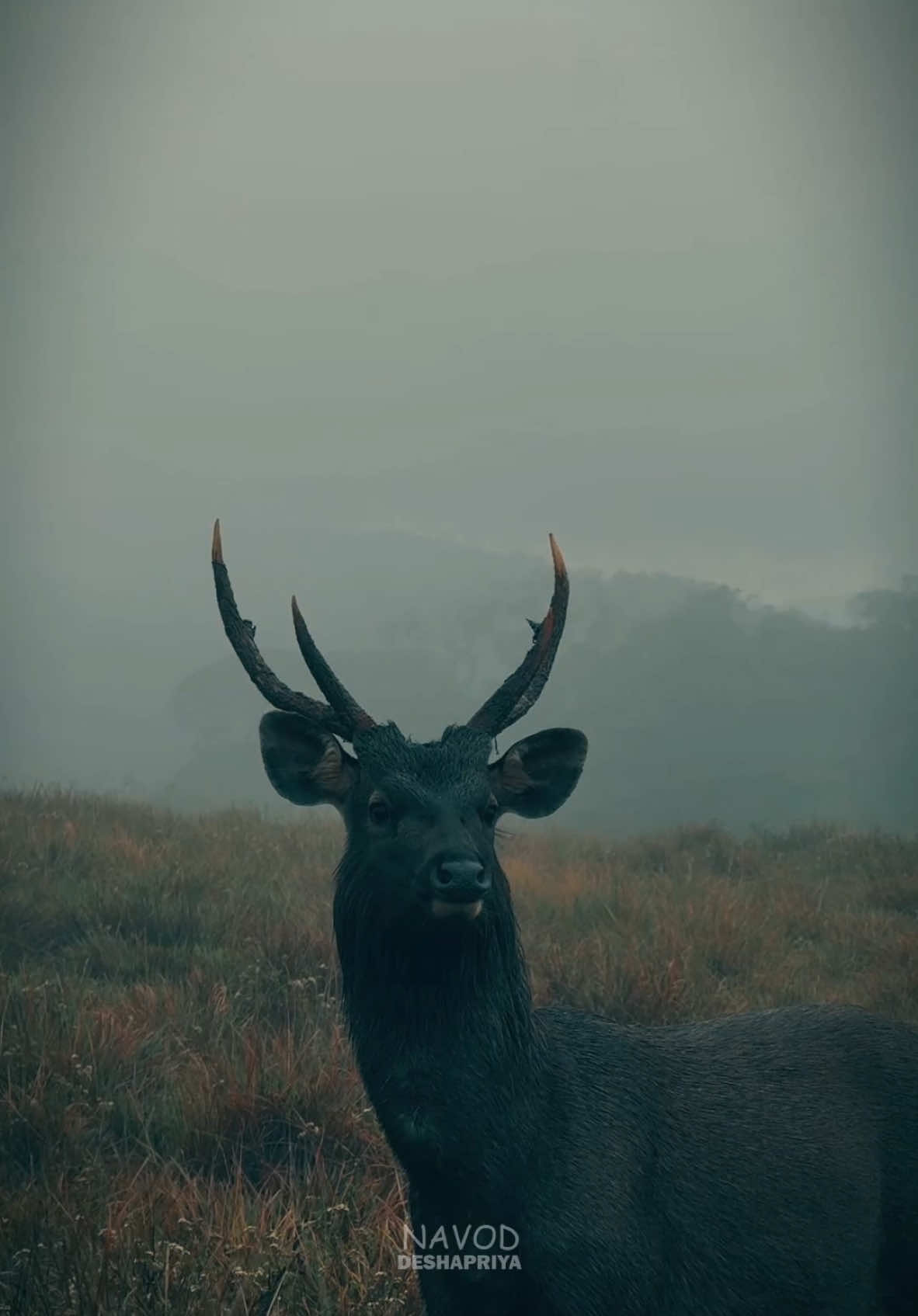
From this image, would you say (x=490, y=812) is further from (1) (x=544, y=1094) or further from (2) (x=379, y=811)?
(1) (x=544, y=1094)

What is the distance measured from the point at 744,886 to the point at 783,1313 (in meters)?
6.41

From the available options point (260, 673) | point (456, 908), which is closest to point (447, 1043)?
point (456, 908)

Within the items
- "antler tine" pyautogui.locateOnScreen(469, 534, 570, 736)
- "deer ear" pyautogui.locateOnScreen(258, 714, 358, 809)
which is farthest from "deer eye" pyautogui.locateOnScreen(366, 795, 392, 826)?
"antler tine" pyautogui.locateOnScreen(469, 534, 570, 736)

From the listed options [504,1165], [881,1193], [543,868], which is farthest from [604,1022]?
[543,868]

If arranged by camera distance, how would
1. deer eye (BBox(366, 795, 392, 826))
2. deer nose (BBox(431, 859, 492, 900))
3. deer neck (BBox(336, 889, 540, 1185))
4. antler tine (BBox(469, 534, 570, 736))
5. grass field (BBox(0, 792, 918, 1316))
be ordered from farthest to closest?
grass field (BBox(0, 792, 918, 1316))
antler tine (BBox(469, 534, 570, 736))
deer eye (BBox(366, 795, 392, 826))
deer neck (BBox(336, 889, 540, 1185))
deer nose (BBox(431, 859, 492, 900))

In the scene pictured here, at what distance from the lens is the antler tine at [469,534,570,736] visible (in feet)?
10.5

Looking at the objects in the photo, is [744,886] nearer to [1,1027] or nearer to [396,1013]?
[1,1027]

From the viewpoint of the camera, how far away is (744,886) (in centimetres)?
922

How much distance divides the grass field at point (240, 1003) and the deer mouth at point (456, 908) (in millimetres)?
1320

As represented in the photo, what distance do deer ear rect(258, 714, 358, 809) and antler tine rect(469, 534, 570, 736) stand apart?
412mm

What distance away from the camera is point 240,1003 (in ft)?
19.0

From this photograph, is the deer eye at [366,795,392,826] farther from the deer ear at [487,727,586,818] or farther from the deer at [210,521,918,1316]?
the deer ear at [487,727,586,818]

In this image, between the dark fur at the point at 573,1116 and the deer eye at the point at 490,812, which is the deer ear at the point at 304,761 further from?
the deer eye at the point at 490,812

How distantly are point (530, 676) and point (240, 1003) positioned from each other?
132 inches
